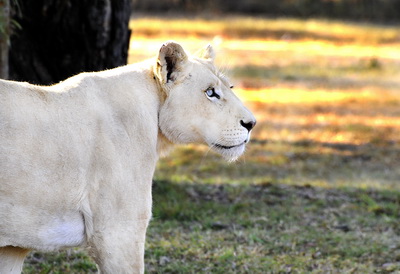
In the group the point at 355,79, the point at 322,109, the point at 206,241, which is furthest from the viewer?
the point at 355,79

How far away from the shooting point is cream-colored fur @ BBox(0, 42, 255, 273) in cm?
423

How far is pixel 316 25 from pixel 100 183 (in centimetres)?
2280

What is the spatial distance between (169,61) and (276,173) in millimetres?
5941

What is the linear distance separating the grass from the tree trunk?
185cm

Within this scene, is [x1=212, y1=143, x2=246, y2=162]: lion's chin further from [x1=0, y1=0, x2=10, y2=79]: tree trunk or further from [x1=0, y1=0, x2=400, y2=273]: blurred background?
[x1=0, y1=0, x2=10, y2=79]: tree trunk

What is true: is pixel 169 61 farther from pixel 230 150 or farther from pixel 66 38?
pixel 66 38

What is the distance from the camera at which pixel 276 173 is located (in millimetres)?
10539

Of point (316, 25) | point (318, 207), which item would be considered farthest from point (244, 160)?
point (316, 25)

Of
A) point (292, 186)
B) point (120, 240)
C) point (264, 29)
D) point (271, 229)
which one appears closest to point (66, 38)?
point (271, 229)

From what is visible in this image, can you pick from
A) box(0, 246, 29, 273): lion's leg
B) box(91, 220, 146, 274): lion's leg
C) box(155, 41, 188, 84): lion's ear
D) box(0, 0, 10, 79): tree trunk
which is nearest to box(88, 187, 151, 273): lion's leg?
box(91, 220, 146, 274): lion's leg

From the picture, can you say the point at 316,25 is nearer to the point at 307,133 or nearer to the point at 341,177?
the point at 307,133

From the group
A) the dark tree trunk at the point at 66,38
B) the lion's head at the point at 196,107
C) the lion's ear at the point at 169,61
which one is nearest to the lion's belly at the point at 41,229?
the lion's head at the point at 196,107

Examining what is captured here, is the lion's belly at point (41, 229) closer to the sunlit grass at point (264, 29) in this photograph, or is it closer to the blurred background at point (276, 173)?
the blurred background at point (276, 173)

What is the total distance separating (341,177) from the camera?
10.3 metres
